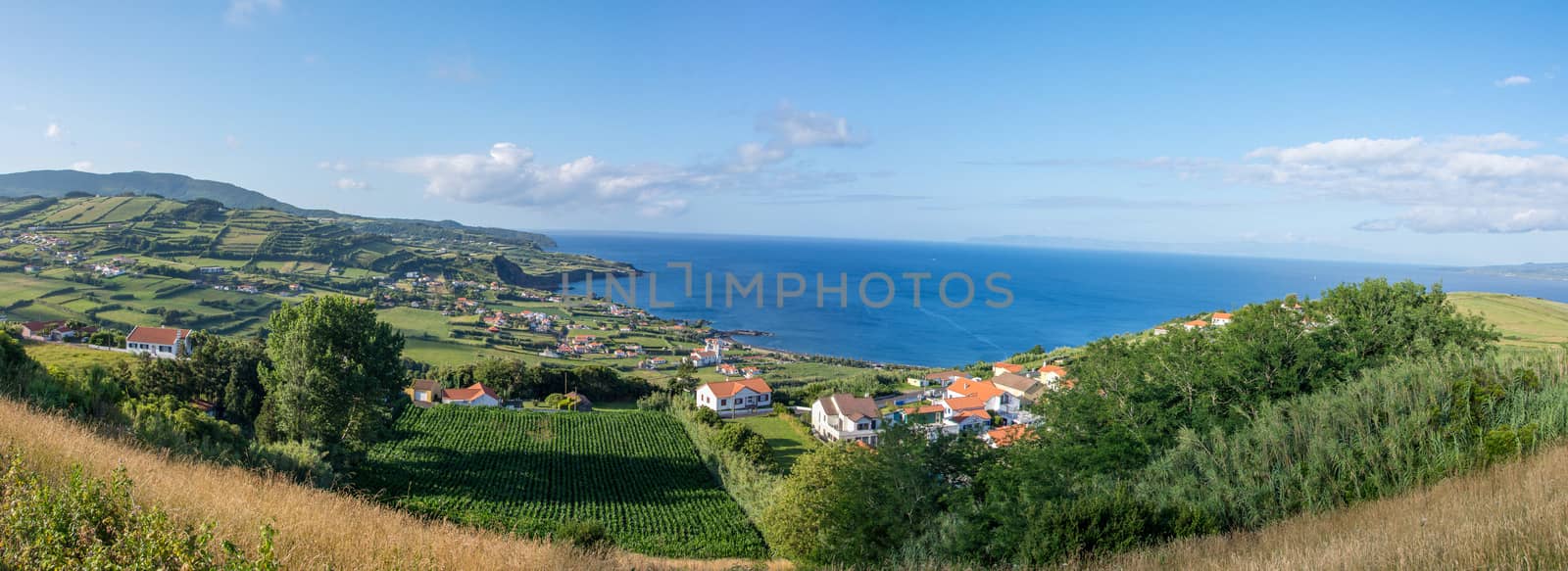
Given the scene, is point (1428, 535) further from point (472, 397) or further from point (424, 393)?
point (424, 393)

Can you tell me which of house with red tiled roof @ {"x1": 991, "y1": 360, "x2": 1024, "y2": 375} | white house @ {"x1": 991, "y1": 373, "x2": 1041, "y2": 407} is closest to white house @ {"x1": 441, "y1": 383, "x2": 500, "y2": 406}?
white house @ {"x1": 991, "y1": 373, "x2": 1041, "y2": 407}

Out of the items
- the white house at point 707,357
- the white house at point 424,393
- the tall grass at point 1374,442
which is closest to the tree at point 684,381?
the white house at point 707,357

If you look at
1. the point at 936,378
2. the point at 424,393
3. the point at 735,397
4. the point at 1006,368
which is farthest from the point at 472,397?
the point at 1006,368

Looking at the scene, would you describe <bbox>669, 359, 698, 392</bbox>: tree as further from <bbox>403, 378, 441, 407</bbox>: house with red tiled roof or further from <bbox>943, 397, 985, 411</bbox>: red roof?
<bbox>943, 397, 985, 411</bbox>: red roof

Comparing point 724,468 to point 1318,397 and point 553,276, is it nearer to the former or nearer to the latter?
point 1318,397

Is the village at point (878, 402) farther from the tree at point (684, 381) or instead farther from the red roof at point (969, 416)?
the tree at point (684, 381)

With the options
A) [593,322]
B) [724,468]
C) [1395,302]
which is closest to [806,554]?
[724,468]
